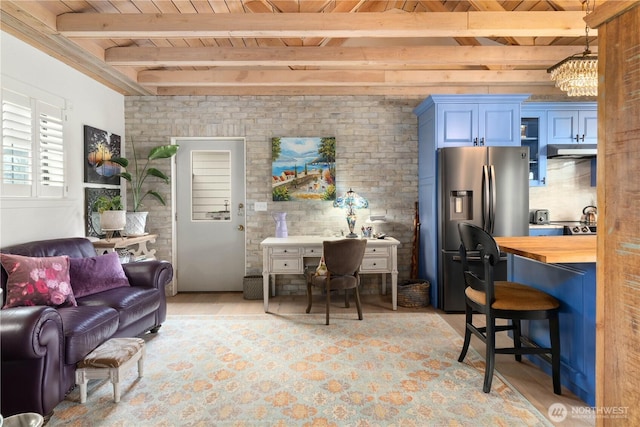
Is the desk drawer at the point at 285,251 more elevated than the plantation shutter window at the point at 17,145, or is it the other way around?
the plantation shutter window at the point at 17,145

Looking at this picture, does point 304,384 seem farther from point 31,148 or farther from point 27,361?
point 31,148

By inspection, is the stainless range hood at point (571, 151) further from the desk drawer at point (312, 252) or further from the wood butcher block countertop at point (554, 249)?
the desk drawer at point (312, 252)

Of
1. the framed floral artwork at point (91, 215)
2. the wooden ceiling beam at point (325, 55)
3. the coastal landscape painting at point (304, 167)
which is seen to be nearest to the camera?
the wooden ceiling beam at point (325, 55)

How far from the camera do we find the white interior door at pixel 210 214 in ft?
15.2

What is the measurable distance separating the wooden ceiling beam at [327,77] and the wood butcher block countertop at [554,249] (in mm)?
2350

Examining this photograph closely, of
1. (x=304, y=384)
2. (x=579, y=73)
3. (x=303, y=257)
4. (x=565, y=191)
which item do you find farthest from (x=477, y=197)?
(x=304, y=384)

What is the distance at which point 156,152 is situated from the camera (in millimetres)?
4215

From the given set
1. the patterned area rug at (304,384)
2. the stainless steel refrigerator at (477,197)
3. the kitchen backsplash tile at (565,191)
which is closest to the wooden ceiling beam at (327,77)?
the stainless steel refrigerator at (477,197)

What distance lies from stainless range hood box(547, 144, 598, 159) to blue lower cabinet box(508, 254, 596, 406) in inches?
93.2

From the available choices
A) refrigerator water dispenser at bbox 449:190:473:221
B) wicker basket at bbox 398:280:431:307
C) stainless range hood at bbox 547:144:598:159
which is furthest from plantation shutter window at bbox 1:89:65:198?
stainless range hood at bbox 547:144:598:159

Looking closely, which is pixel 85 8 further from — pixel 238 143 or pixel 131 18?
pixel 238 143

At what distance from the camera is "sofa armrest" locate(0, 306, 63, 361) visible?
180 cm

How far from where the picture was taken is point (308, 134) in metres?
4.55

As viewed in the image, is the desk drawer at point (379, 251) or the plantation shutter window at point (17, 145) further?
the desk drawer at point (379, 251)
